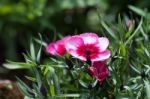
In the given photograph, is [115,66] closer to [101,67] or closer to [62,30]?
[101,67]

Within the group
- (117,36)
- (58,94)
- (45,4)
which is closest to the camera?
(58,94)

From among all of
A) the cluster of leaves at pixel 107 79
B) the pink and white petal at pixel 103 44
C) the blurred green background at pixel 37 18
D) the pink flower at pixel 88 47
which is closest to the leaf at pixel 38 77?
the cluster of leaves at pixel 107 79

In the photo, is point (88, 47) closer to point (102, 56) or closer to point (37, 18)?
point (102, 56)

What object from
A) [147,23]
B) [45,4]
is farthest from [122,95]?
[45,4]

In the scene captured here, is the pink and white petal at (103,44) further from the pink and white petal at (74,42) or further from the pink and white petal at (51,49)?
the pink and white petal at (51,49)

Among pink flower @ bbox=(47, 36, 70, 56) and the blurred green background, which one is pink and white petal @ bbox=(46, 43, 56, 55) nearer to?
pink flower @ bbox=(47, 36, 70, 56)

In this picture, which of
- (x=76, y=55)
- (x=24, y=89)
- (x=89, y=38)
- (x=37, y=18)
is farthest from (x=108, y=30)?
(x=37, y=18)

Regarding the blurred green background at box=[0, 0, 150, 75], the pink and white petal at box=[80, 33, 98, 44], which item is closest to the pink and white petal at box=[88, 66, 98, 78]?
the pink and white petal at box=[80, 33, 98, 44]
